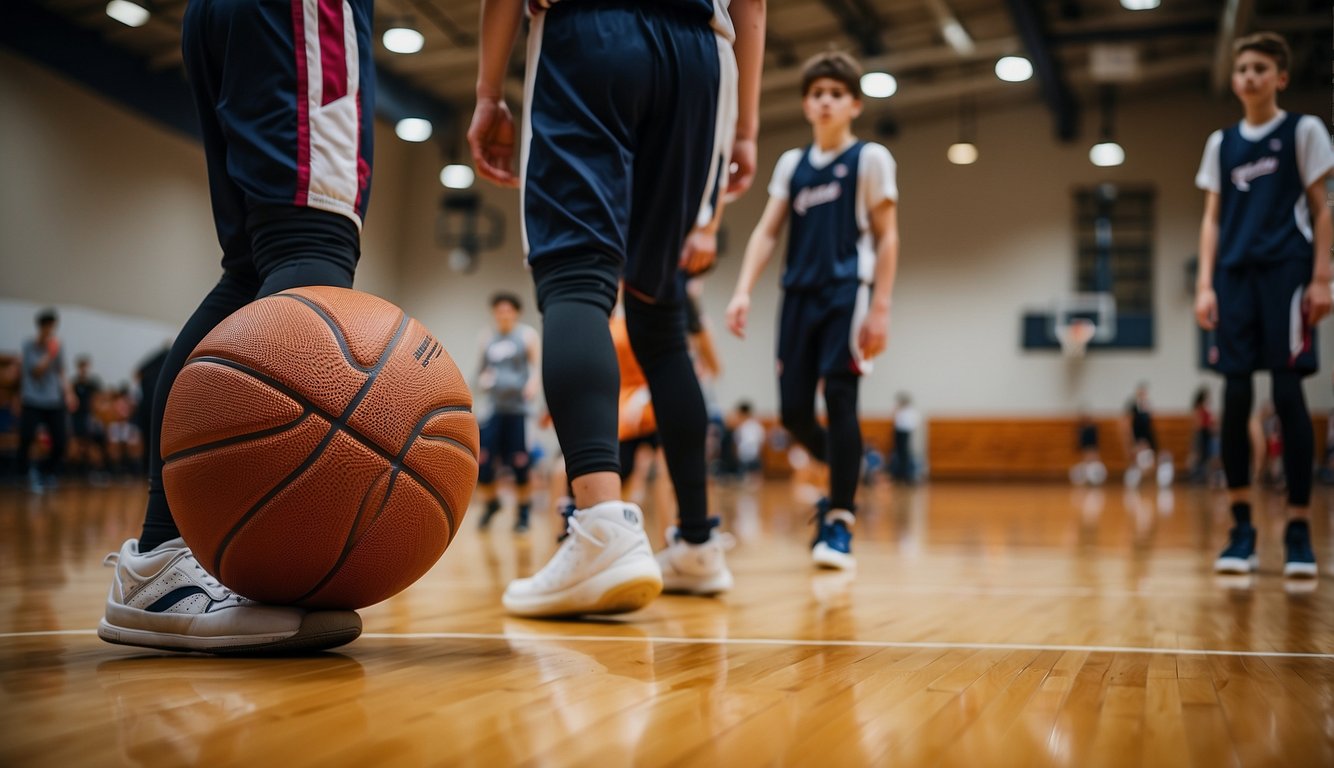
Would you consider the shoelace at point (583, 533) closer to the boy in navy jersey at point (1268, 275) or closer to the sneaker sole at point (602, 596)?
the sneaker sole at point (602, 596)

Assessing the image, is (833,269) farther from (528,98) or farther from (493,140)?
(528,98)

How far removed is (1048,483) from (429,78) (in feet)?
38.4

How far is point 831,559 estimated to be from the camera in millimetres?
3105

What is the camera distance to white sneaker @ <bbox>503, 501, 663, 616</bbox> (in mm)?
1712

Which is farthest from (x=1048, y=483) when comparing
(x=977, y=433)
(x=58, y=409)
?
(x=58, y=409)

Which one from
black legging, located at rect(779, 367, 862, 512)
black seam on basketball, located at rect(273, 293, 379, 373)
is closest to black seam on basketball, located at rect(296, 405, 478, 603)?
black seam on basketball, located at rect(273, 293, 379, 373)

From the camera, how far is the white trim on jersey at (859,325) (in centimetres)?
337

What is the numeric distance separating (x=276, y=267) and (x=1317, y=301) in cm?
286

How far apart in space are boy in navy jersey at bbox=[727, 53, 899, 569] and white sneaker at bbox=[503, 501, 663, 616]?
5.41 ft

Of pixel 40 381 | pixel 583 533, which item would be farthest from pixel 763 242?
pixel 40 381

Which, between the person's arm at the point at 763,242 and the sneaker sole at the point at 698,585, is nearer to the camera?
the sneaker sole at the point at 698,585

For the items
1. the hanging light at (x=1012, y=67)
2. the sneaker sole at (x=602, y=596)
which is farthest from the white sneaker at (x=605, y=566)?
the hanging light at (x=1012, y=67)

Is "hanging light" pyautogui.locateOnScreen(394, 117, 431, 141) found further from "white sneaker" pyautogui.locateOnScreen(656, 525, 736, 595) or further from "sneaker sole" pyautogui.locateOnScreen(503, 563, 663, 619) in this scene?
"sneaker sole" pyautogui.locateOnScreen(503, 563, 663, 619)

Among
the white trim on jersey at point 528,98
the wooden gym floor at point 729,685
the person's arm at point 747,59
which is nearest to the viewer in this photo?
the wooden gym floor at point 729,685
